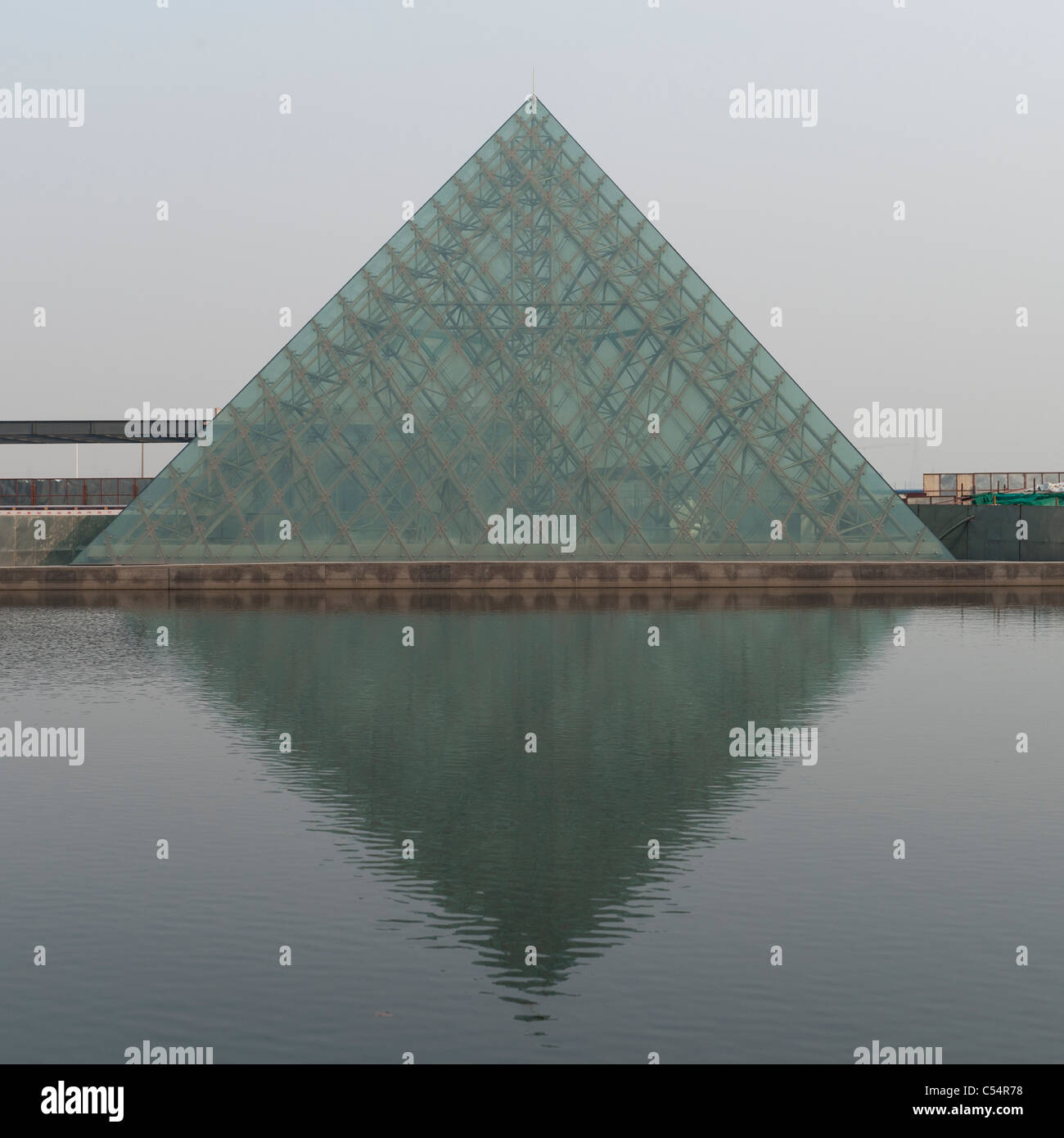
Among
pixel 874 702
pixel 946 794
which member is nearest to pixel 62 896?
pixel 946 794

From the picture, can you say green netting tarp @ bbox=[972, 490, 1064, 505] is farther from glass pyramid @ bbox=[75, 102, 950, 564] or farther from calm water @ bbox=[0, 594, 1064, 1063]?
calm water @ bbox=[0, 594, 1064, 1063]

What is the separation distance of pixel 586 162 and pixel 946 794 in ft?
99.9

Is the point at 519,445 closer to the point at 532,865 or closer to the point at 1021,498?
the point at 1021,498

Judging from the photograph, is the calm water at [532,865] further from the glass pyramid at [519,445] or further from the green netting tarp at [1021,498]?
the green netting tarp at [1021,498]

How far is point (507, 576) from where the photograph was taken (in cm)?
3475

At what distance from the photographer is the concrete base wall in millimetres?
34562

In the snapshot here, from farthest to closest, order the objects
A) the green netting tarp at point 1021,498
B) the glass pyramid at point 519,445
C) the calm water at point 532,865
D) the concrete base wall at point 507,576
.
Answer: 1. the green netting tarp at point 1021,498
2. the glass pyramid at point 519,445
3. the concrete base wall at point 507,576
4. the calm water at point 532,865

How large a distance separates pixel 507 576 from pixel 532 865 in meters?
25.7

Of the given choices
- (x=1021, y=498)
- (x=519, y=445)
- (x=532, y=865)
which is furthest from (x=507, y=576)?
(x=532, y=865)

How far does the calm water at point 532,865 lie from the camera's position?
6285mm

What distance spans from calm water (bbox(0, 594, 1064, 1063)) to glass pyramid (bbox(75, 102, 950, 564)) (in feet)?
54.7

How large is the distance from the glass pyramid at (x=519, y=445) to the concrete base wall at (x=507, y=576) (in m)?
0.82

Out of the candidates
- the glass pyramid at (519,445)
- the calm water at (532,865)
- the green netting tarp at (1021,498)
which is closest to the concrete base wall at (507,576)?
the glass pyramid at (519,445)

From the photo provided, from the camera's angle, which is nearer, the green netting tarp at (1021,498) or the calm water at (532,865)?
the calm water at (532,865)
